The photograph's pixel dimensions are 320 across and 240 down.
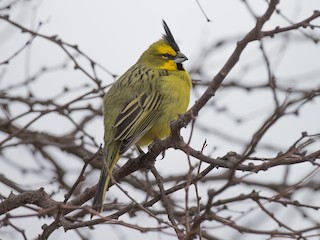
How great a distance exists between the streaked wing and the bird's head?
66cm

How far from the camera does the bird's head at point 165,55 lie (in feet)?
20.9

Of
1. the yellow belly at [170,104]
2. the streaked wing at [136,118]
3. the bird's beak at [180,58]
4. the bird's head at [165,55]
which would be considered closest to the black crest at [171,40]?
the bird's head at [165,55]

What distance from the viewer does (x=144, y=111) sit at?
221 inches

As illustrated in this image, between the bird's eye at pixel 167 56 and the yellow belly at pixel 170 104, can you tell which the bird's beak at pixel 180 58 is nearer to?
the bird's eye at pixel 167 56

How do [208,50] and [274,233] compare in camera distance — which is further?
[208,50]

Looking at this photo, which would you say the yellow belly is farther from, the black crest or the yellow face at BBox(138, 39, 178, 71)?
the black crest

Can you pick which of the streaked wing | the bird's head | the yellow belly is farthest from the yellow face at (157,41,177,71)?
the streaked wing

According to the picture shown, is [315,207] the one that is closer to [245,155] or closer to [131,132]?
[245,155]

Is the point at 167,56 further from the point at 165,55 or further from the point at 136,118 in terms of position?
the point at 136,118

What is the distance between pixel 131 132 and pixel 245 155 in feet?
9.24

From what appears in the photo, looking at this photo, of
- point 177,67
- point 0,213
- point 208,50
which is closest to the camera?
point 0,213

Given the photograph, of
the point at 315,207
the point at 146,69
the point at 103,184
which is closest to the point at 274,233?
the point at 315,207

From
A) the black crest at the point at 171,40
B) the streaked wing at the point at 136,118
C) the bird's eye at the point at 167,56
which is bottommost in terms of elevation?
the streaked wing at the point at 136,118

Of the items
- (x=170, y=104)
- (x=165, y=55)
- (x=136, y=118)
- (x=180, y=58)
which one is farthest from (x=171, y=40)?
(x=136, y=118)
